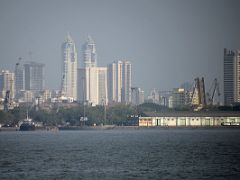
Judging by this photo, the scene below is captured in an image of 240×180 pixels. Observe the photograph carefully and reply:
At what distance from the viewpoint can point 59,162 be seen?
67.6 meters

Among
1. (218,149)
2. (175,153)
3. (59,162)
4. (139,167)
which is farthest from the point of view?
(218,149)

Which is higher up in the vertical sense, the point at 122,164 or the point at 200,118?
the point at 200,118

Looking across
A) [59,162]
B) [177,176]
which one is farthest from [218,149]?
[177,176]

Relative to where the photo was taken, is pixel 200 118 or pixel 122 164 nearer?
pixel 122 164

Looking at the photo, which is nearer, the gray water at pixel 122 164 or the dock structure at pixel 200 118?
the gray water at pixel 122 164

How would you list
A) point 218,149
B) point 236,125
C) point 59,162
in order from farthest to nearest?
1. point 236,125
2. point 218,149
3. point 59,162

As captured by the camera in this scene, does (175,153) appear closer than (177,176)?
No

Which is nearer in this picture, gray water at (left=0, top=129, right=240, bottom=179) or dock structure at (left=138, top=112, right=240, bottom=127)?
gray water at (left=0, top=129, right=240, bottom=179)

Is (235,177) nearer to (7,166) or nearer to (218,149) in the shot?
(7,166)

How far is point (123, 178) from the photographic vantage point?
55156 millimetres

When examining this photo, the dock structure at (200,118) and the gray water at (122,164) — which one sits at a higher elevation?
the dock structure at (200,118)

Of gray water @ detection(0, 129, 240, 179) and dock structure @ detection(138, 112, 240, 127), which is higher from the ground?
dock structure @ detection(138, 112, 240, 127)

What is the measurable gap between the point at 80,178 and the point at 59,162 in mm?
12687

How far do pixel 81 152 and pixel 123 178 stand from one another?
90.4ft
